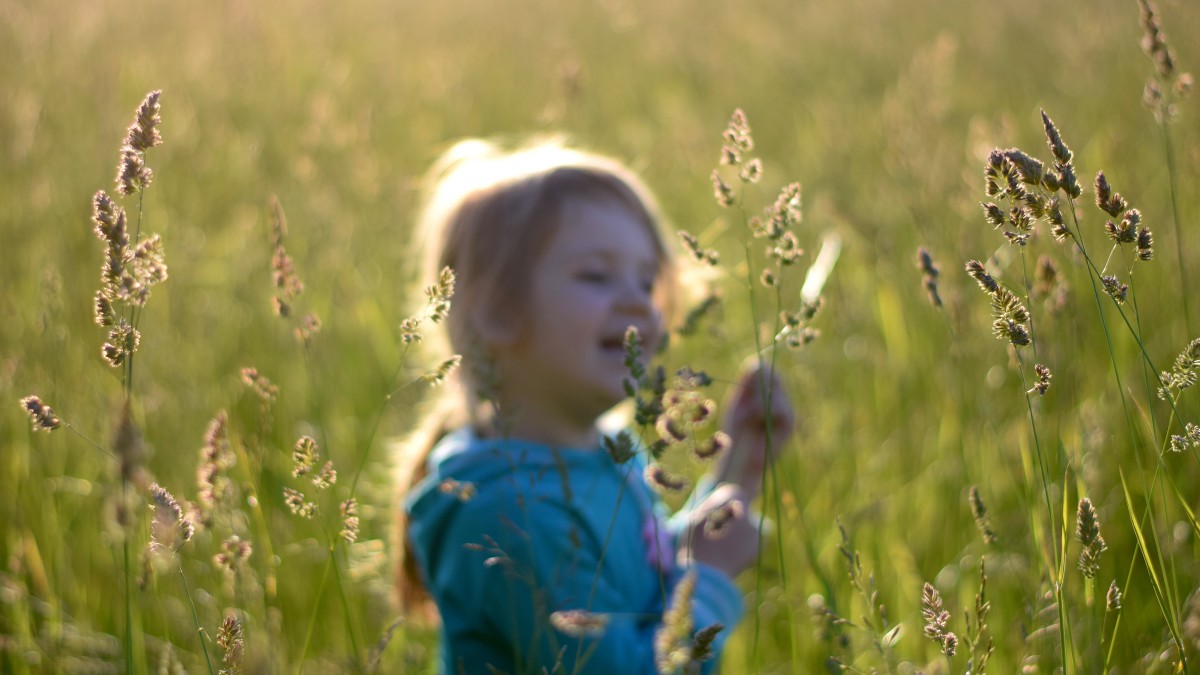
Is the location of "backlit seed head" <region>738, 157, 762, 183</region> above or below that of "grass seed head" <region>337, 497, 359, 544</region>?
above

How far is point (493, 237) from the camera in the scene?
194cm

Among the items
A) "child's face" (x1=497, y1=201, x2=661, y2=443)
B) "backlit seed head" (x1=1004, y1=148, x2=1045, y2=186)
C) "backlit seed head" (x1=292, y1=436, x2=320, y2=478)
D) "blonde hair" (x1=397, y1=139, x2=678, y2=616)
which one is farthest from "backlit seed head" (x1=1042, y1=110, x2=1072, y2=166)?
"blonde hair" (x1=397, y1=139, x2=678, y2=616)

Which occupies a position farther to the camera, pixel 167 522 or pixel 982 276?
pixel 982 276

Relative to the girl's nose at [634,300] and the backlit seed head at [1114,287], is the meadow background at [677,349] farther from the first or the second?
the girl's nose at [634,300]

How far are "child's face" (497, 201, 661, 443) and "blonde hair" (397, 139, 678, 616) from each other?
4 centimetres

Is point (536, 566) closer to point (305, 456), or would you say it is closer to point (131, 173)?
point (305, 456)

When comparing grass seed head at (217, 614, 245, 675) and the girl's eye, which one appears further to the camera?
the girl's eye

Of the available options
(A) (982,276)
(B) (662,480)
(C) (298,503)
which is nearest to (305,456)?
(C) (298,503)

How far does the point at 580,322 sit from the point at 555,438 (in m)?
0.24

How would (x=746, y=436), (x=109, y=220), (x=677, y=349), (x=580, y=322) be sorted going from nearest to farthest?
(x=109, y=220) < (x=580, y=322) < (x=746, y=436) < (x=677, y=349)

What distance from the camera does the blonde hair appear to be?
1.91m

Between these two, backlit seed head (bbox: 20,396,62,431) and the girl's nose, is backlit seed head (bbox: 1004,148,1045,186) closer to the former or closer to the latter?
backlit seed head (bbox: 20,396,62,431)

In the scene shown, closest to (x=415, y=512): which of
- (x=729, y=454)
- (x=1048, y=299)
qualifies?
(x=729, y=454)

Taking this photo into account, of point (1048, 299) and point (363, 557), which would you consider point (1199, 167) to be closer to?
point (1048, 299)
